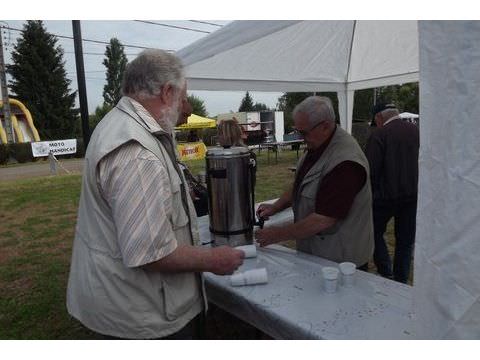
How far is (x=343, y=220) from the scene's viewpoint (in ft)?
6.12

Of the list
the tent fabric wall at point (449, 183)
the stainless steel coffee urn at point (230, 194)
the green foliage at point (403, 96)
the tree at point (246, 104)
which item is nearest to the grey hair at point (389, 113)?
the stainless steel coffee urn at point (230, 194)

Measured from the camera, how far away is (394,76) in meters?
4.63

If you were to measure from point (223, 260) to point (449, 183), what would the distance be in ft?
2.22

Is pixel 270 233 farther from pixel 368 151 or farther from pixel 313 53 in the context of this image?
pixel 313 53

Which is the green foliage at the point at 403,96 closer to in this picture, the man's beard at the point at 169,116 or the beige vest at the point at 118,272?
the man's beard at the point at 169,116

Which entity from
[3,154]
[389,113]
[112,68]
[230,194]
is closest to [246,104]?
[112,68]

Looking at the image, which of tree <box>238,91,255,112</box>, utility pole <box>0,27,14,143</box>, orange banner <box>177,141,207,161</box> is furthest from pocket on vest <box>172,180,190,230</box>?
tree <box>238,91,255,112</box>

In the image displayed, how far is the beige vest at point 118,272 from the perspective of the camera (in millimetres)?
1105

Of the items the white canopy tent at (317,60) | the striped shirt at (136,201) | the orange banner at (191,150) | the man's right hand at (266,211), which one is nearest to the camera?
the striped shirt at (136,201)

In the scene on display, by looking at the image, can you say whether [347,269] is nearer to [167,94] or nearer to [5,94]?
[167,94]

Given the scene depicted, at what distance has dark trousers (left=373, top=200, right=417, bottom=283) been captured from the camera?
3158 mm

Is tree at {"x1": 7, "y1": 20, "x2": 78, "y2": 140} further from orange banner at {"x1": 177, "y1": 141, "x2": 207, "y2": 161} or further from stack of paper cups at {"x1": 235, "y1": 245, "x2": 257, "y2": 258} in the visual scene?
stack of paper cups at {"x1": 235, "y1": 245, "x2": 257, "y2": 258}

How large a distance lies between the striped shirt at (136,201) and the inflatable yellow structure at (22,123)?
83.8 feet

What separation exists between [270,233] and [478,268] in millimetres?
1241
